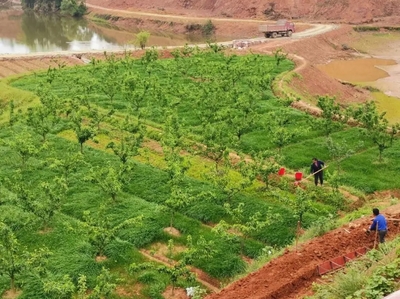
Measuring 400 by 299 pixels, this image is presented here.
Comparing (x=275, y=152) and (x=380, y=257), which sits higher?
(x=380, y=257)

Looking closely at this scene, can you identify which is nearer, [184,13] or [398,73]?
[398,73]

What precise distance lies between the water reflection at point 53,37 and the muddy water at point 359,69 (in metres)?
31.9

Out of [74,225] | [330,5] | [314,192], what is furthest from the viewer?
[330,5]

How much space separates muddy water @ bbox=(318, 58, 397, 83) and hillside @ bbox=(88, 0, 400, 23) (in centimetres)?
2270

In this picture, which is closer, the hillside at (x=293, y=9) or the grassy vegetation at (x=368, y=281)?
the grassy vegetation at (x=368, y=281)

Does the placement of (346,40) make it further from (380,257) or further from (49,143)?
(380,257)

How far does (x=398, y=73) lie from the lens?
192 feet

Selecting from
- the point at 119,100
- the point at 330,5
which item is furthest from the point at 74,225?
the point at 330,5

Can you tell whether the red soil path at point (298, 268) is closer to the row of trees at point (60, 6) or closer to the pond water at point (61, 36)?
the pond water at point (61, 36)

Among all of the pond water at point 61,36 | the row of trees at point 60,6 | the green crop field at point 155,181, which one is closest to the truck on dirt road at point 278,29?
the pond water at point 61,36

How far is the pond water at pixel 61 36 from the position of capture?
76.4 meters

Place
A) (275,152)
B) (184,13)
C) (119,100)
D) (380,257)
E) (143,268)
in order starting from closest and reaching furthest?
(380,257) → (143,268) → (275,152) → (119,100) → (184,13)

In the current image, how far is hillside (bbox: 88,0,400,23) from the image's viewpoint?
88.0 m

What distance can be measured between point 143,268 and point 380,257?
24.6 ft
